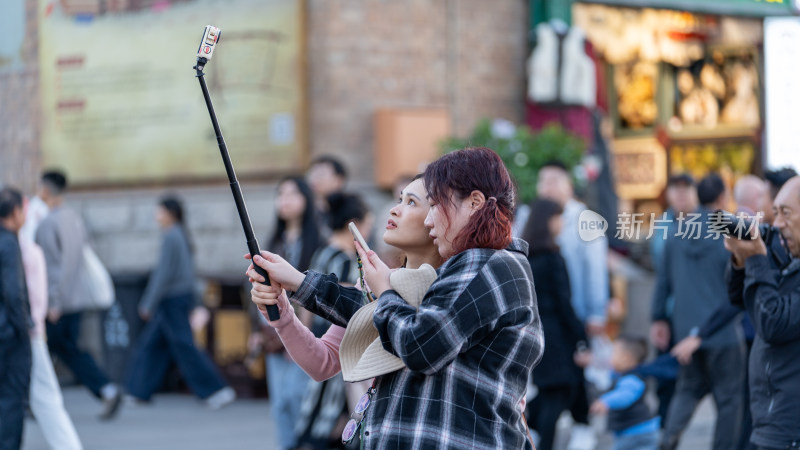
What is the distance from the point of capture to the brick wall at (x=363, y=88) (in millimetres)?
12445

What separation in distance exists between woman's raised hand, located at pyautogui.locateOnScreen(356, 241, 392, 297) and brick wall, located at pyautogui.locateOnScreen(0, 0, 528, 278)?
343 inches

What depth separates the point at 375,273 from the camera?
10.7ft

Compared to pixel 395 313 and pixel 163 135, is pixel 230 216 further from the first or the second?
pixel 395 313

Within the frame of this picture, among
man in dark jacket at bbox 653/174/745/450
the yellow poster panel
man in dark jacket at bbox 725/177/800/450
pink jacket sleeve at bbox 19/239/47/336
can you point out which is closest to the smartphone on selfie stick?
man in dark jacket at bbox 725/177/800/450

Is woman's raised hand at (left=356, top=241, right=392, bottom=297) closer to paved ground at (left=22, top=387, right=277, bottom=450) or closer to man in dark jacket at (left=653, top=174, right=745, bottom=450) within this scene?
man in dark jacket at (left=653, top=174, right=745, bottom=450)

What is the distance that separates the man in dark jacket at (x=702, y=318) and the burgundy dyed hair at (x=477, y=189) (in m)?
3.74

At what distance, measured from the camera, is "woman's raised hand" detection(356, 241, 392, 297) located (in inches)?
128

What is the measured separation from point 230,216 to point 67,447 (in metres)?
5.56

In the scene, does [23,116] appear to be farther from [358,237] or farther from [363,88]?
[358,237]

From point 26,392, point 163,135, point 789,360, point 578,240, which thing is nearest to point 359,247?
point 789,360

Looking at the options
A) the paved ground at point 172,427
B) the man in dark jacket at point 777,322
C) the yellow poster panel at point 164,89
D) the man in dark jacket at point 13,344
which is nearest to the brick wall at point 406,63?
the yellow poster panel at point 164,89

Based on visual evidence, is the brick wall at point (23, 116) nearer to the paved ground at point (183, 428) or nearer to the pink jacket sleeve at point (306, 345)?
the paved ground at point (183, 428)

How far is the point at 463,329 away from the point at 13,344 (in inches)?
171

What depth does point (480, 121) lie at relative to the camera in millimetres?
12656
